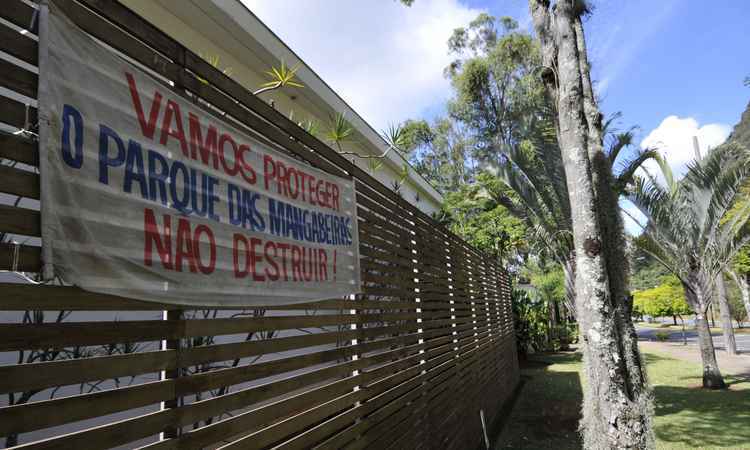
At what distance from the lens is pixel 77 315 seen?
2.97 meters

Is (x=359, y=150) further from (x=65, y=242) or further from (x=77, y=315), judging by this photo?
(x=65, y=242)

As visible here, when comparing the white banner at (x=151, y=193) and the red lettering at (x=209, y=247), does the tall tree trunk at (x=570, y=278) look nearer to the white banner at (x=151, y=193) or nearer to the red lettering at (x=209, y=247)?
the white banner at (x=151, y=193)

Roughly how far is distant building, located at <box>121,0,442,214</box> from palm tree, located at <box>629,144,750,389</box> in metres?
7.04

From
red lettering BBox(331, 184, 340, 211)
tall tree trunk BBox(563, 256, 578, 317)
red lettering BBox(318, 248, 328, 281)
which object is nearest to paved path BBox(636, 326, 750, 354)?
tall tree trunk BBox(563, 256, 578, 317)

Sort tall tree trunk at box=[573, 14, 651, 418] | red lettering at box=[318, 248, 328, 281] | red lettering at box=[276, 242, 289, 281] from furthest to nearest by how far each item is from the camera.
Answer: tall tree trunk at box=[573, 14, 651, 418] → red lettering at box=[318, 248, 328, 281] → red lettering at box=[276, 242, 289, 281]

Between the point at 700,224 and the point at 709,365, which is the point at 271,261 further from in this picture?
the point at 709,365

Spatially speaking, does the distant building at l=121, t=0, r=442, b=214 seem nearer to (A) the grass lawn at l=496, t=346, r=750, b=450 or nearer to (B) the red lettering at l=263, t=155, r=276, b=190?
(B) the red lettering at l=263, t=155, r=276, b=190

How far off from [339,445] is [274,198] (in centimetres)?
141

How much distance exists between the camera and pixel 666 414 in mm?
7762

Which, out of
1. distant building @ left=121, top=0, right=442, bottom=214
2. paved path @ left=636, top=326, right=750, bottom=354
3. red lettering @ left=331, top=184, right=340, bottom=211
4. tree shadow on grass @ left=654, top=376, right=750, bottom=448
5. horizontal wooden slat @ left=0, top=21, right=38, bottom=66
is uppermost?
distant building @ left=121, top=0, right=442, bottom=214

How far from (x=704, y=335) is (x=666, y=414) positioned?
2.95 m

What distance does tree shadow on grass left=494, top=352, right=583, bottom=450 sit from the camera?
6.25 m

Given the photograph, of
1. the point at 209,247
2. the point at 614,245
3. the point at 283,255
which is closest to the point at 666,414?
the point at 614,245

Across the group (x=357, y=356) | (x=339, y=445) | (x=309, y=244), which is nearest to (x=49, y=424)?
(x=309, y=244)
